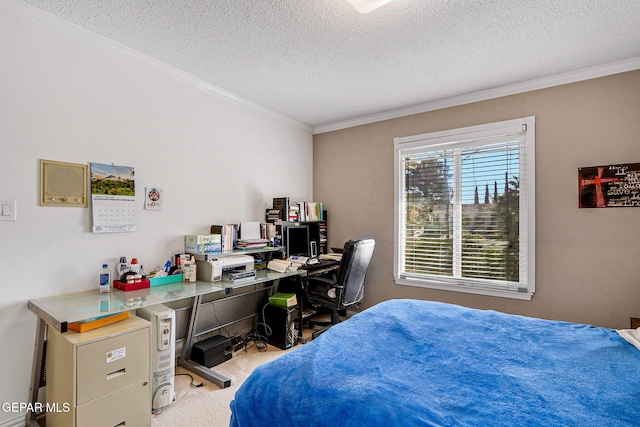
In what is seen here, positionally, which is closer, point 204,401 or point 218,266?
point 204,401

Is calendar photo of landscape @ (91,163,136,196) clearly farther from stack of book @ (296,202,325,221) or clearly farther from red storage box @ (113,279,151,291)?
stack of book @ (296,202,325,221)

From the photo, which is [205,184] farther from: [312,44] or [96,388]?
[96,388]

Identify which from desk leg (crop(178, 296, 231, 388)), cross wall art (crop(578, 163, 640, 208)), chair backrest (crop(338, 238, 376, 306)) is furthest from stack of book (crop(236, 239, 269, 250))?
cross wall art (crop(578, 163, 640, 208))

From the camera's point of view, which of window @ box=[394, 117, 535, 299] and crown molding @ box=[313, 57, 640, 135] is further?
window @ box=[394, 117, 535, 299]

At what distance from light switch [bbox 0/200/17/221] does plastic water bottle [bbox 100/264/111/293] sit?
60 cm

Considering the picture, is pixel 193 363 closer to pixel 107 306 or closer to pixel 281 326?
pixel 281 326

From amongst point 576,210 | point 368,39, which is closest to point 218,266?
point 368,39

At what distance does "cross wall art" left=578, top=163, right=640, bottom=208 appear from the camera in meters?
2.51

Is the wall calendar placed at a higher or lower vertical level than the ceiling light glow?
lower

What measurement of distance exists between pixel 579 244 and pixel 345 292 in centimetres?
208

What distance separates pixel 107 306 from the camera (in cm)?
192

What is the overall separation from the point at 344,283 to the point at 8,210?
2.50 meters

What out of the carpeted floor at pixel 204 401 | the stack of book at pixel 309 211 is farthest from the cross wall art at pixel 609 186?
the carpeted floor at pixel 204 401

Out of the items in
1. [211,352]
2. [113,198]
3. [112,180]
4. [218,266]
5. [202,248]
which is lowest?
[211,352]
